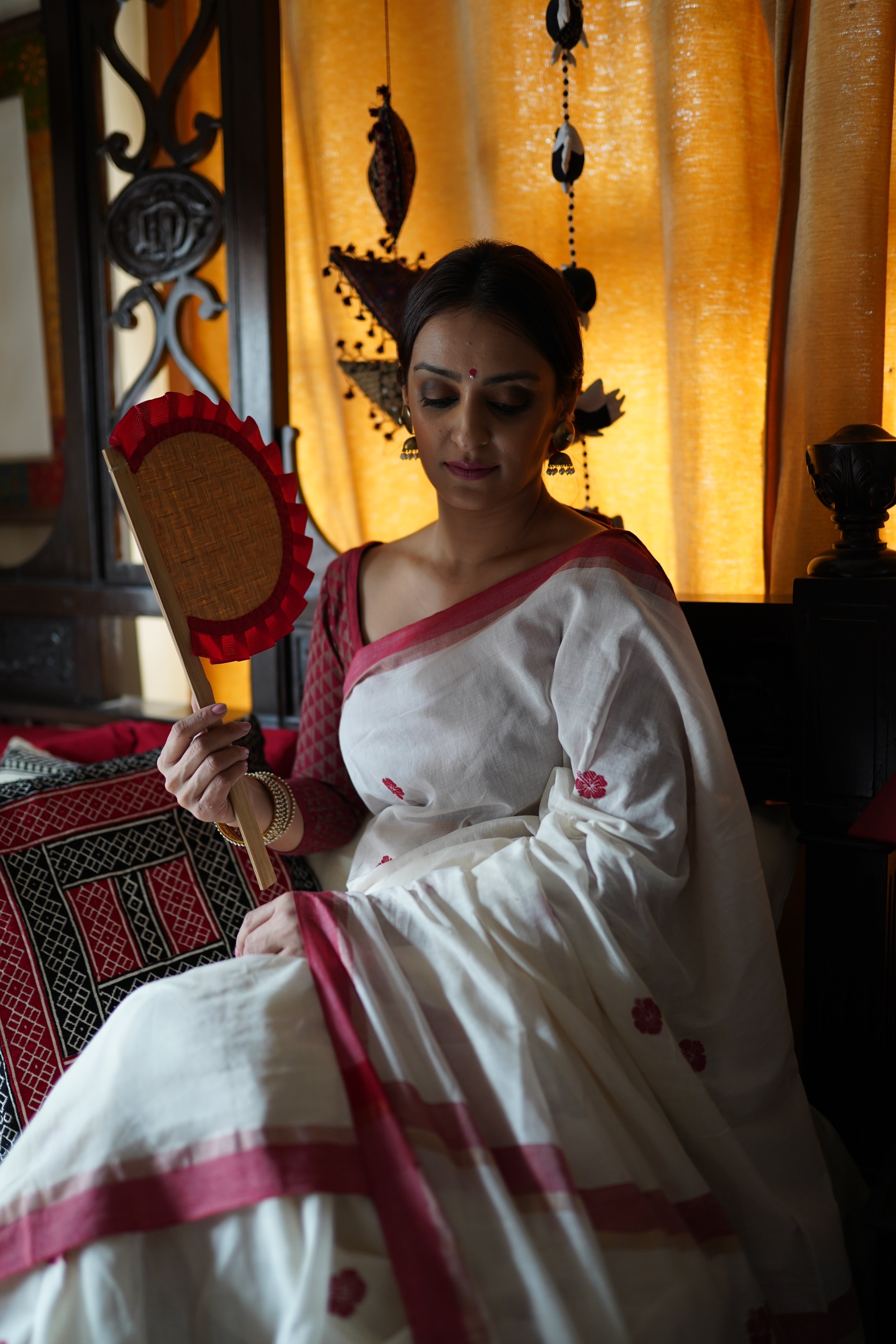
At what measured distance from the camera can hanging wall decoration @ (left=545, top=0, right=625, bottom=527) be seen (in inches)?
62.3

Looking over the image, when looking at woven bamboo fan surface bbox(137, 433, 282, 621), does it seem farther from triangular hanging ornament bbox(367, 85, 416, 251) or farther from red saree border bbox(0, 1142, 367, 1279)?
triangular hanging ornament bbox(367, 85, 416, 251)

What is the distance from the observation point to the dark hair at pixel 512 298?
1254mm

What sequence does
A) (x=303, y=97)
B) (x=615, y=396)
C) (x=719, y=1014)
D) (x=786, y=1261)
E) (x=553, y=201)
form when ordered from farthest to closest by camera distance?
1. (x=303, y=97)
2. (x=553, y=201)
3. (x=615, y=396)
4. (x=719, y=1014)
5. (x=786, y=1261)

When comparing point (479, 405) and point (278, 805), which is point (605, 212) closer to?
point (479, 405)

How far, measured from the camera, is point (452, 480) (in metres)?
1.31

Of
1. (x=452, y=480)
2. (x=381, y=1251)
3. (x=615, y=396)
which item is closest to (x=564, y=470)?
(x=452, y=480)

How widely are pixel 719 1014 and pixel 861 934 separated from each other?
0.24 meters

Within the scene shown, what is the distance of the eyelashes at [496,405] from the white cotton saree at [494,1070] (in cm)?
19

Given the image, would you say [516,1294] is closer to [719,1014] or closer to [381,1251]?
[381,1251]

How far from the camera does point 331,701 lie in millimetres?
1546

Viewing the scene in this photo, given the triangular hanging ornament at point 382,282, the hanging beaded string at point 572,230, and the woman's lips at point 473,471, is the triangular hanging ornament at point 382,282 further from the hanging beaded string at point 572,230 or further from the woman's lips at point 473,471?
the woman's lips at point 473,471

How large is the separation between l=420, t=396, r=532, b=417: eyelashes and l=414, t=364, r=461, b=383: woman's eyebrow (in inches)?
1.0

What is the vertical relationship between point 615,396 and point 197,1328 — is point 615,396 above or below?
above

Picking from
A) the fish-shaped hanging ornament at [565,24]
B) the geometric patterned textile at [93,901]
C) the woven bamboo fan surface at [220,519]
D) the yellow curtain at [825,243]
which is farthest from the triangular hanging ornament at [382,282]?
the geometric patterned textile at [93,901]
